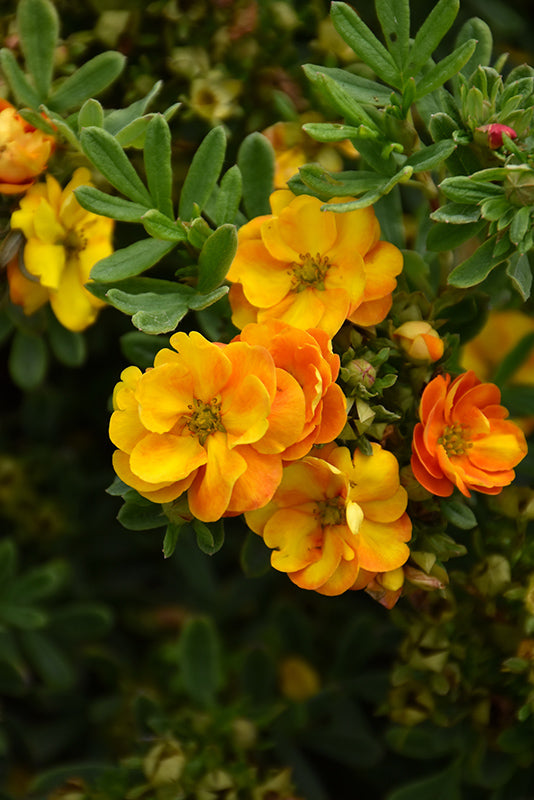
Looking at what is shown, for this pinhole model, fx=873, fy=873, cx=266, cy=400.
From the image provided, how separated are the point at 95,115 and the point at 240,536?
3.35ft

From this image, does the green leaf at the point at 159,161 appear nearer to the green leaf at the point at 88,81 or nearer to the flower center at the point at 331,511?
the green leaf at the point at 88,81

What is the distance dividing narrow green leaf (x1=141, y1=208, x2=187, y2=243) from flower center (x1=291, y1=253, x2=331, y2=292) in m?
0.15

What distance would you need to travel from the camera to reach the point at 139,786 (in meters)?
1.34

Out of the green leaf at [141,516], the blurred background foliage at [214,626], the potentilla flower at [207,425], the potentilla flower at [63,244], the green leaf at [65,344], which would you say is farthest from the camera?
the green leaf at [65,344]

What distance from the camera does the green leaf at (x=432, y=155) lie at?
998mm

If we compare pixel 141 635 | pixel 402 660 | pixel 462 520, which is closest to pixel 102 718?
pixel 141 635

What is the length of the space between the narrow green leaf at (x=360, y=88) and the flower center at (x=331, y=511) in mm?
497

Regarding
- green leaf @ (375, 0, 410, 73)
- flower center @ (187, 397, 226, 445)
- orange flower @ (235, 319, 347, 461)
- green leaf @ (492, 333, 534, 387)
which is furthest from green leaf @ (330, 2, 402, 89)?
green leaf @ (492, 333, 534, 387)

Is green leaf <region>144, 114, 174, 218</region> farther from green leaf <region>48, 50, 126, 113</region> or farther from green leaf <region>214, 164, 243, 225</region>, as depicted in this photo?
green leaf <region>48, 50, 126, 113</region>

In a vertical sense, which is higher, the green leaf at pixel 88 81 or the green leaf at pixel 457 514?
the green leaf at pixel 88 81

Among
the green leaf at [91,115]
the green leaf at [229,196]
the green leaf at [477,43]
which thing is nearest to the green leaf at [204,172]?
the green leaf at [229,196]

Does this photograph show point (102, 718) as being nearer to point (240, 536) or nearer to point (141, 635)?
point (141, 635)

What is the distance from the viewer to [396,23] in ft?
3.59

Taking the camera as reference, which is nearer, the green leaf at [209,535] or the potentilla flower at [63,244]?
the green leaf at [209,535]
